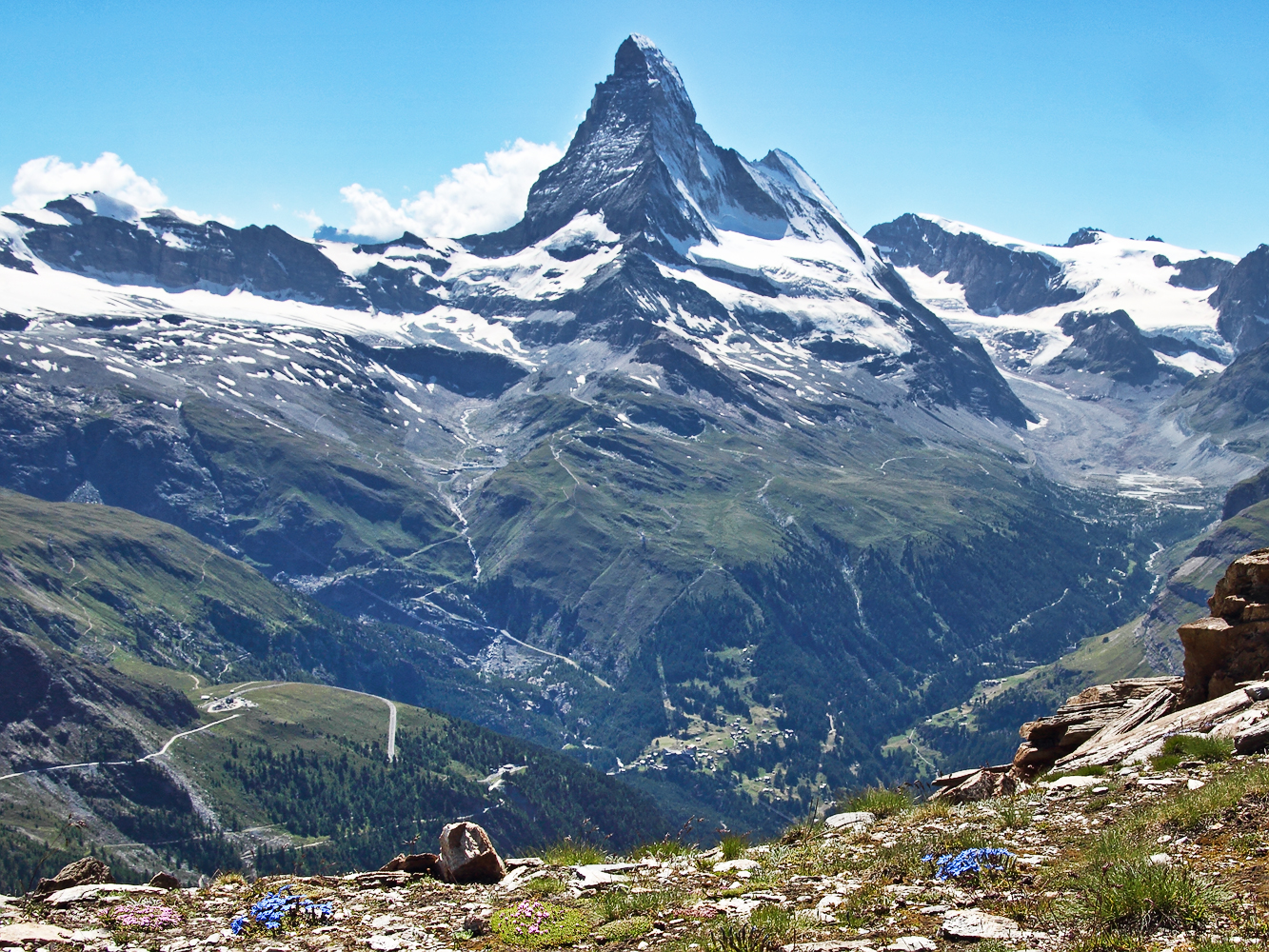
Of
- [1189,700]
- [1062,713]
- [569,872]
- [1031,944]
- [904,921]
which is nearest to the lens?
A: [1031,944]

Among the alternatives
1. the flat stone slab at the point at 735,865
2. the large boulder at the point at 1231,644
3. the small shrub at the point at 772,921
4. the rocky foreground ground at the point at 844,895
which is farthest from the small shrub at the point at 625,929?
the large boulder at the point at 1231,644

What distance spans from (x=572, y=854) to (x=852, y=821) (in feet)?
25.6

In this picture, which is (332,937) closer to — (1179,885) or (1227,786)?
(1179,885)

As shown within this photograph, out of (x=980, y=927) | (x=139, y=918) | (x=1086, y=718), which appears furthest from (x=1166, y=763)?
(x=139, y=918)

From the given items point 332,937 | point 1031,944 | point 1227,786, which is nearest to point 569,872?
point 332,937

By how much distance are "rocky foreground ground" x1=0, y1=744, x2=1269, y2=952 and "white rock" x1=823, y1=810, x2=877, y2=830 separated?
2063mm

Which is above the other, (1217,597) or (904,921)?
(1217,597)

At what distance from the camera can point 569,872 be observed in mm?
20641

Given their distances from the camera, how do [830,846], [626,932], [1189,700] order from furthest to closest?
[1189,700] < [830,846] < [626,932]

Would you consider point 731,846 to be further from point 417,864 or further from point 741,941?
point 741,941

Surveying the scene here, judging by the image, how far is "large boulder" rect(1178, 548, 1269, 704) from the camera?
30.6 metres

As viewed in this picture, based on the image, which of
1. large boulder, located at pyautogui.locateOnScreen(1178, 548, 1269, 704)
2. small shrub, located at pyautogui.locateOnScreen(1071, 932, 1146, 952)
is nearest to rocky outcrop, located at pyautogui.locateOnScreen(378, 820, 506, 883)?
small shrub, located at pyautogui.locateOnScreen(1071, 932, 1146, 952)

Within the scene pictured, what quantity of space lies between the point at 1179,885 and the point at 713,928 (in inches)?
264

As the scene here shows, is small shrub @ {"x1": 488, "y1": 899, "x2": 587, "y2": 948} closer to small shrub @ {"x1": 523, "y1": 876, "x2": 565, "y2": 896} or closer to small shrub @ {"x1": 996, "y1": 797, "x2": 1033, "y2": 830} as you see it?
small shrub @ {"x1": 523, "y1": 876, "x2": 565, "y2": 896}
